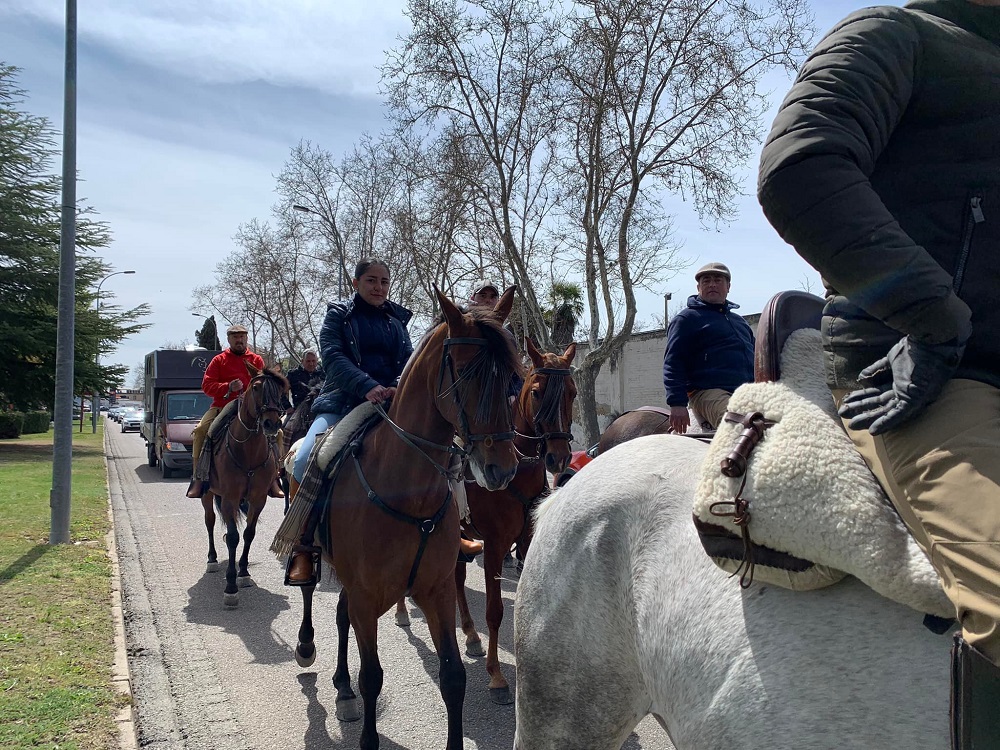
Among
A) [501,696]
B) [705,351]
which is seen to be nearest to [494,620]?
[501,696]

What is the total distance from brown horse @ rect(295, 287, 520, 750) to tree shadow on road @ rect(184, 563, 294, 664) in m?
2.09

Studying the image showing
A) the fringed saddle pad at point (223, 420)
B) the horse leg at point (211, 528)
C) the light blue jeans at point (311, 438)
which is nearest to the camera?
the light blue jeans at point (311, 438)

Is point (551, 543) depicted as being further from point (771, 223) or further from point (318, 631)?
point (318, 631)

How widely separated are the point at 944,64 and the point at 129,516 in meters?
13.6

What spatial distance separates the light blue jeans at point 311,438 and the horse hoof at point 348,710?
1502mm

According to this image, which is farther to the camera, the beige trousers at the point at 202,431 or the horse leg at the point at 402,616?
the beige trousers at the point at 202,431

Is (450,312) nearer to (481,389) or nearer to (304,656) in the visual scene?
(481,389)

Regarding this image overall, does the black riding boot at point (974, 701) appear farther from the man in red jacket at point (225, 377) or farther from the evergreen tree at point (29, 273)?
the evergreen tree at point (29, 273)

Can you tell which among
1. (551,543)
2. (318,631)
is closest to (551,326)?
(318,631)

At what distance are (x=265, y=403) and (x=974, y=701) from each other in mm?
7717

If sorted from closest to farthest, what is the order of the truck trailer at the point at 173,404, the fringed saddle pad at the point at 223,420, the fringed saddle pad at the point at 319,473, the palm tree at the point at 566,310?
1. the fringed saddle pad at the point at 319,473
2. the fringed saddle pad at the point at 223,420
3. the truck trailer at the point at 173,404
4. the palm tree at the point at 566,310

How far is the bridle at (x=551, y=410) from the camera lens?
20.9 ft

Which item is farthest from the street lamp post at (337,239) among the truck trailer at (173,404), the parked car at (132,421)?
the parked car at (132,421)

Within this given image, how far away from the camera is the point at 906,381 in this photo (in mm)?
1430
